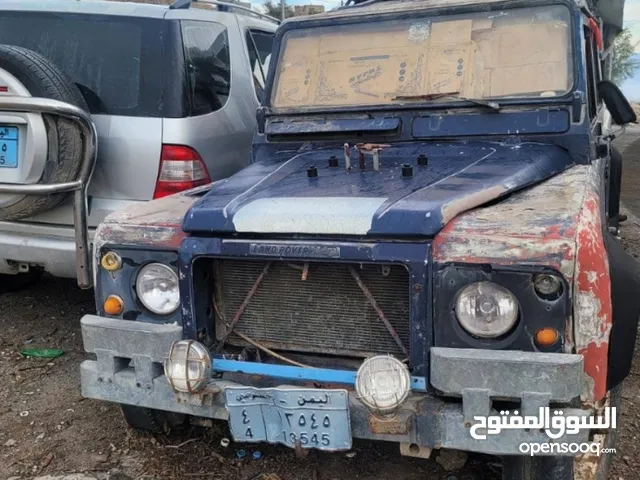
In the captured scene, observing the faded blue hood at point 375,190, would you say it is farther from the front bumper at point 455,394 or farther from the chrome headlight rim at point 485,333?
the front bumper at point 455,394

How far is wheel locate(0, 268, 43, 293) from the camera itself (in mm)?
5207

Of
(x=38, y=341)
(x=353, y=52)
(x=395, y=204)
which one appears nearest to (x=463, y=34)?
(x=353, y=52)

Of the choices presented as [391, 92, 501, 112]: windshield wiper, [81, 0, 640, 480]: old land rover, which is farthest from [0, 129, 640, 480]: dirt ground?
[391, 92, 501, 112]: windshield wiper

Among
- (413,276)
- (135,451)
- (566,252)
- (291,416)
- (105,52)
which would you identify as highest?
(105,52)

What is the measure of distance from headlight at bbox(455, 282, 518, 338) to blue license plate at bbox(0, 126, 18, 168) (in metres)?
2.71

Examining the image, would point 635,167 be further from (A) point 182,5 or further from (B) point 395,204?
(B) point 395,204

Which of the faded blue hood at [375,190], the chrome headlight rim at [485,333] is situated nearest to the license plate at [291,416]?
the chrome headlight rim at [485,333]

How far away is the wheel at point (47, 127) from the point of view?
3.77 m

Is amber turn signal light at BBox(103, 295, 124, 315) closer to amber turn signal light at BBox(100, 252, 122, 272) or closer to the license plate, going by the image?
amber turn signal light at BBox(100, 252, 122, 272)

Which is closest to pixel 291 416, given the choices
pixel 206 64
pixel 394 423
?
pixel 394 423

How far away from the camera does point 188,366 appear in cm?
249

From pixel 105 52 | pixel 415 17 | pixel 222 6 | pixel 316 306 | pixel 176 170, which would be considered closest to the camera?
pixel 316 306

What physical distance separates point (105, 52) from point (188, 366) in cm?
242

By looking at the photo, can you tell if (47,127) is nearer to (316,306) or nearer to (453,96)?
(316,306)
